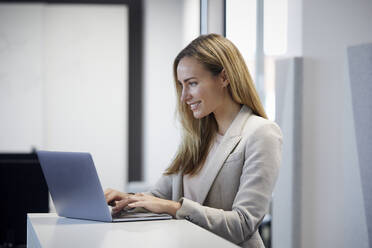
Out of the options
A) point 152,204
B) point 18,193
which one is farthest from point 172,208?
point 18,193

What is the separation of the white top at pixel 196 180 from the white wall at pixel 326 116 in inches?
28.5

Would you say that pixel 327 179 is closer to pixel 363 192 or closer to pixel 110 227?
pixel 363 192

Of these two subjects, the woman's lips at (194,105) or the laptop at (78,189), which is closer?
the laptop at (78,189)

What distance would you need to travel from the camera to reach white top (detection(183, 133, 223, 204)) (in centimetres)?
187

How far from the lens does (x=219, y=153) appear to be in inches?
72.1

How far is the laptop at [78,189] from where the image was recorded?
4.99 feet

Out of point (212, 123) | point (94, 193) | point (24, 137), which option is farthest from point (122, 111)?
point (94, 193)

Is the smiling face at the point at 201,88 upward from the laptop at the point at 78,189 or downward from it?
upward

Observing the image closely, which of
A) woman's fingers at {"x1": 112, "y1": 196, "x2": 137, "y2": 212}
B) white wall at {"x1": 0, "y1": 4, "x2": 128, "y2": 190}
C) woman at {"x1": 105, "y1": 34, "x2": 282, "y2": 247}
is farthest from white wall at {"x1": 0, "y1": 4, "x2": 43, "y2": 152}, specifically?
woman's fingers at {"x1": 112, "y1": 196, "x2": 137, "y2": 212}

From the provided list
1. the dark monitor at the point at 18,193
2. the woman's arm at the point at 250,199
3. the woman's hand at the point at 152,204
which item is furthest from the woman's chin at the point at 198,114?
the dark monitor at the point at 18,193

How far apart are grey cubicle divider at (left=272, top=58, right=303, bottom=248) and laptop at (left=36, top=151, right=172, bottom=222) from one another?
44.9 inches

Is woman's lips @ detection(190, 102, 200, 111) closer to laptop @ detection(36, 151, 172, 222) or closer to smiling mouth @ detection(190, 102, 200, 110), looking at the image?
smiling mouth @ detection(190, 102, 200, 110)

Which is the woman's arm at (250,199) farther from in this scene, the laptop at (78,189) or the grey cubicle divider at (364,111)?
the grey cubicle divider at (364,111)

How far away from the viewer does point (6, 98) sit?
5457 mm
